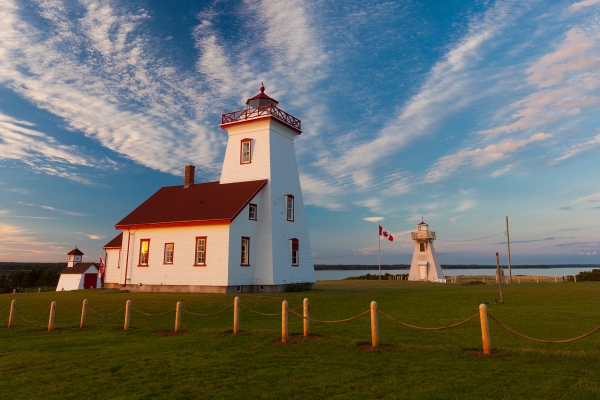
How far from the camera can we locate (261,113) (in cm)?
3259

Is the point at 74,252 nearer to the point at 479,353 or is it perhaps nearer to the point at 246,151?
the point at 246,151

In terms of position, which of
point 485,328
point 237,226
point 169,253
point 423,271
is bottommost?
point 485,328

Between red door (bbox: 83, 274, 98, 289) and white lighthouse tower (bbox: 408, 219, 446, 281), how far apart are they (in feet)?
141

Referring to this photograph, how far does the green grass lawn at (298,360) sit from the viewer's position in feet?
26.8

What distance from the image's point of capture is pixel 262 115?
32406mm

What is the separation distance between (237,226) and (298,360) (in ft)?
63.7

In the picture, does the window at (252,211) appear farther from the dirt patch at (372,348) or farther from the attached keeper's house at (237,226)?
the dirt patch at (372,348)

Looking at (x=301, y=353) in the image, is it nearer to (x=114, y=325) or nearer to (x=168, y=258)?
(x=114, y=325)

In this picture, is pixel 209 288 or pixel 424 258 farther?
pixel 424 258

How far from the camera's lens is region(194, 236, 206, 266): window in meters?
29.7

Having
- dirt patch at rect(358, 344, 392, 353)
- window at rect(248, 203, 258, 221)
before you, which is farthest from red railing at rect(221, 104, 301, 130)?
dirt patch at rect(358, 344, 392, 353)

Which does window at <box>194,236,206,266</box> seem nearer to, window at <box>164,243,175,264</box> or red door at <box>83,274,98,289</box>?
window at <box>164,243,175,264</box>

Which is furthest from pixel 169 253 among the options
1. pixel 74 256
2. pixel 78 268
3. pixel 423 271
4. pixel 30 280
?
pixel 30 280

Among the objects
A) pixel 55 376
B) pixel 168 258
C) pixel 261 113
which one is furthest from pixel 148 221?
pixel 55 376
